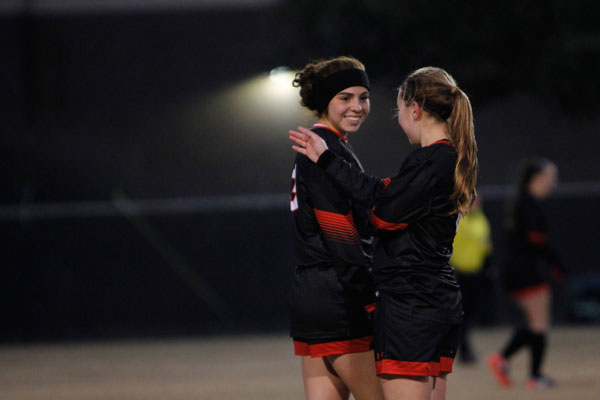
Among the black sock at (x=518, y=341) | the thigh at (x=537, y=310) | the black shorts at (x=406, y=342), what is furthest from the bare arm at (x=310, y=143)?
the black sock at (x=518, y=341)

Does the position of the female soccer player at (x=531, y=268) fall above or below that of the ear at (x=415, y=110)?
below

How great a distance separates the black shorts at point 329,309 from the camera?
9.32ft

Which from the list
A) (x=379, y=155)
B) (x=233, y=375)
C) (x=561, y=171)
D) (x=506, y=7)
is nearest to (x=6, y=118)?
(x=379, y=155)

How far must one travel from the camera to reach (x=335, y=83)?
295cm

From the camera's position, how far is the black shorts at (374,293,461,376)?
2.64 meters

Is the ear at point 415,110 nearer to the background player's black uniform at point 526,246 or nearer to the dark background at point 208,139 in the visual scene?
the background player's black uniform at point 526,246

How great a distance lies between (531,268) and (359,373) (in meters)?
3.85

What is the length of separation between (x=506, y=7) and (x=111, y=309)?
762cm

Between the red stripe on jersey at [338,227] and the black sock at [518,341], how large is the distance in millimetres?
4147

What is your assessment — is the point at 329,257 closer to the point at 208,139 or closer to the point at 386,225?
the point at 386,225

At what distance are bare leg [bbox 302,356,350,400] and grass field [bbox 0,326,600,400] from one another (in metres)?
3.37

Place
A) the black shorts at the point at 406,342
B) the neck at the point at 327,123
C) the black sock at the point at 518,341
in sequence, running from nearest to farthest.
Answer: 1. the black shorts at the point at 406,342
2. the neck at the point at 327,123
3. the black sock at the point at 518,341

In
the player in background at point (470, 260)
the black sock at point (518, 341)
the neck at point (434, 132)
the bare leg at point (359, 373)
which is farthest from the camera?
the player in background at point (470, 260)

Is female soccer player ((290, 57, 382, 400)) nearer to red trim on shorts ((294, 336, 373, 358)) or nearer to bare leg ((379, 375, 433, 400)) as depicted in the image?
red trim on shorts ((294, 336, 373, 358))
